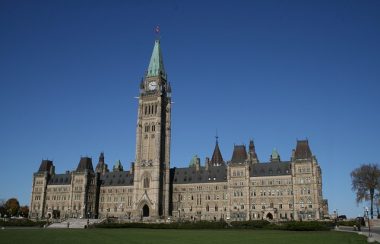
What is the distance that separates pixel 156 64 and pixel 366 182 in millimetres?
74865

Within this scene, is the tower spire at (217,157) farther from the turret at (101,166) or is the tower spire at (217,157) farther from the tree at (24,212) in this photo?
the tree at (24,212)

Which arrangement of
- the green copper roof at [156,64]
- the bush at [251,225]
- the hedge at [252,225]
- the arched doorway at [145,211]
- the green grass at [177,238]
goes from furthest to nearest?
the green copper roof at [156,64] → the arched doorway at [145,211] → the bush at [251,225] → the hedge at [252,225] → the green grass at [177,238]

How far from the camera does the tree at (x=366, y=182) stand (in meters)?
96.0

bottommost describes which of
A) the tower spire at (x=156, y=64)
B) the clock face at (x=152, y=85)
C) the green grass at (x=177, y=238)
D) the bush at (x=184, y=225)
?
the green grass at (x=177, y=238)

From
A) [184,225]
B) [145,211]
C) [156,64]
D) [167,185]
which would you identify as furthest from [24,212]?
[184,225]

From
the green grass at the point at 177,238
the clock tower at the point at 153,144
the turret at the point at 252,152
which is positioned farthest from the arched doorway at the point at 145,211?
the green grass at the point at 177,238

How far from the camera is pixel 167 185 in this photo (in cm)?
13175

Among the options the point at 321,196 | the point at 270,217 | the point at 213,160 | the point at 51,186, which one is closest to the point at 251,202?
the point at 270,217

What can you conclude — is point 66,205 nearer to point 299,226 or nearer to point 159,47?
point 159,47

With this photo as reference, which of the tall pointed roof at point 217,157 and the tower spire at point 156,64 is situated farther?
the tall pointed roof at point 217,157

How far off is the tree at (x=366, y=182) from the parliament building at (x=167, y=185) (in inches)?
493

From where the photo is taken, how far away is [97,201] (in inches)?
5807

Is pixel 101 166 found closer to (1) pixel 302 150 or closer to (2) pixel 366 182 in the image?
(1) pixel 302 150

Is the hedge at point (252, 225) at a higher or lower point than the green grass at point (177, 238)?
higher
